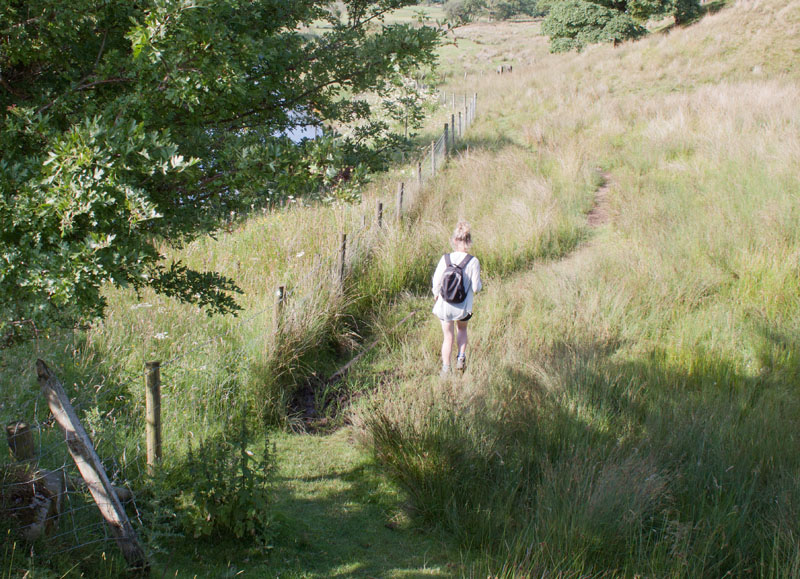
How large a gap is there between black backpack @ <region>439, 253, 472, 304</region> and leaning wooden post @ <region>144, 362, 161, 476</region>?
3.12 m

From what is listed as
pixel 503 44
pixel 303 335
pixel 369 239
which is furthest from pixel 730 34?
pixel 503 44

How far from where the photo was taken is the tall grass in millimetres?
3475

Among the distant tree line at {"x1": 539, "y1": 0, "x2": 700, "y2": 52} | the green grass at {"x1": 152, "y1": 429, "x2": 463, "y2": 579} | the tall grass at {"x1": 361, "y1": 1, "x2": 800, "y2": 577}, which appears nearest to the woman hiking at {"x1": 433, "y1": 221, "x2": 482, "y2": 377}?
the tall grass at {"x1": 361, "y1": 1, "x2": 800, "y2": 577}

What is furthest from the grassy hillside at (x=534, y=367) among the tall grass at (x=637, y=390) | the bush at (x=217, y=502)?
the bush at (x=217, y=502)

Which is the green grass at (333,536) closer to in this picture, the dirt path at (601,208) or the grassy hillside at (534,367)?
the grassy hillside at (534,367)

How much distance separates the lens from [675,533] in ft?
10.5

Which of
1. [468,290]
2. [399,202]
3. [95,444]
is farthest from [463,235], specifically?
[95,444]

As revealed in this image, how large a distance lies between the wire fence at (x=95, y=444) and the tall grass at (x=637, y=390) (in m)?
1.41

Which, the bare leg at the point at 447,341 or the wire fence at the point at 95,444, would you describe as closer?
the wire fence at the point at 95,444

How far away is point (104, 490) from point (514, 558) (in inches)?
87.9

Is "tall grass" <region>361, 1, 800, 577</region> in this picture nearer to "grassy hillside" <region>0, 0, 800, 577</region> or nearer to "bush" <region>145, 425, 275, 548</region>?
"grassy hillside" <region>0, 0, 800, 577</region>

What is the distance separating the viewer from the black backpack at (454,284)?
6.12 m

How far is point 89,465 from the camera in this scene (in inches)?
120

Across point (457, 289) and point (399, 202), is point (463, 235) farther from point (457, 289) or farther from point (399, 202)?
point (399, 202)
